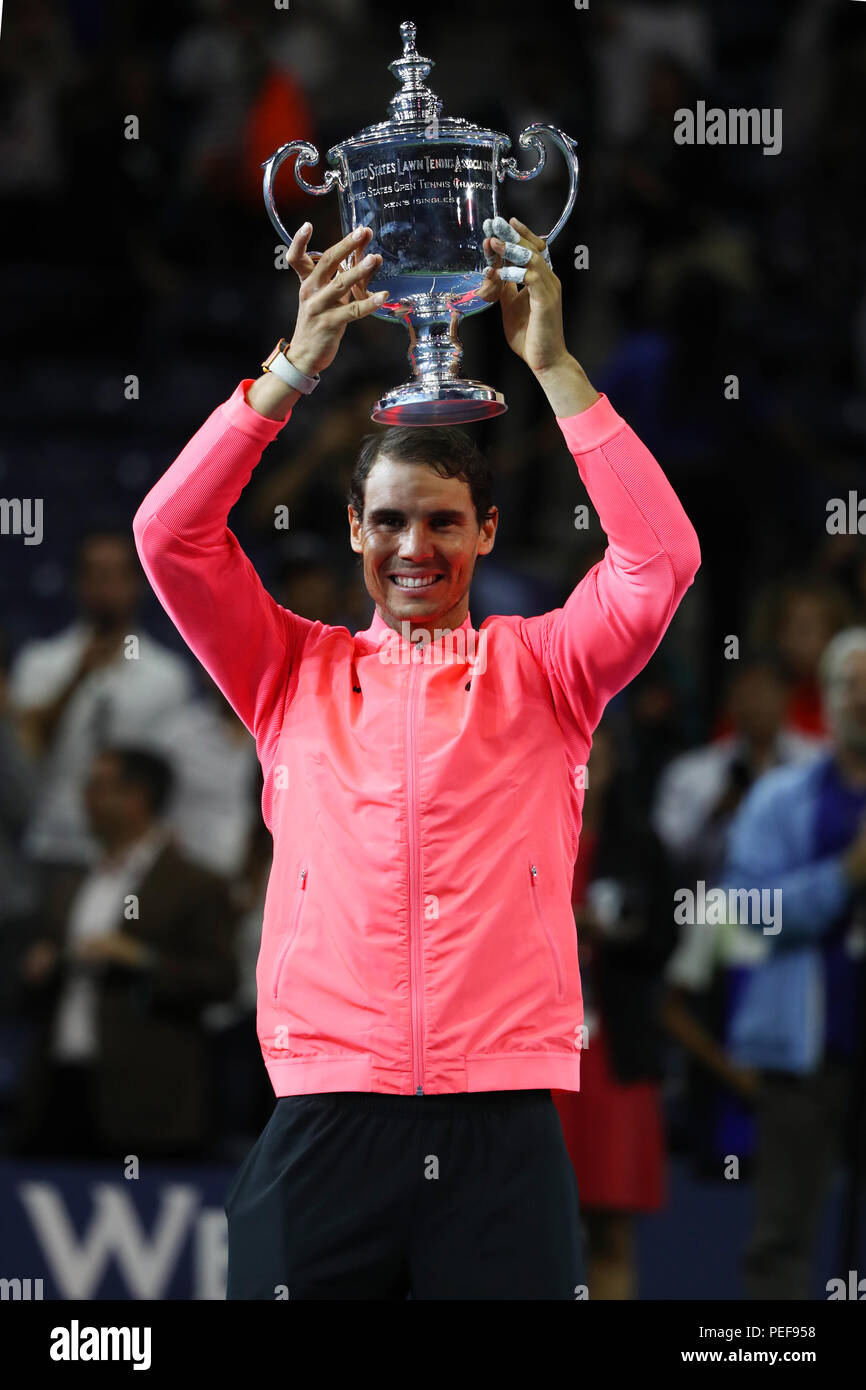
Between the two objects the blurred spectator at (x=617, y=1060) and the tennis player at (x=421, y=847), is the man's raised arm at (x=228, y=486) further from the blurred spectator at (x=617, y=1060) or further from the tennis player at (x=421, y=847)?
the blurred spectator at (x=617, y=1060)

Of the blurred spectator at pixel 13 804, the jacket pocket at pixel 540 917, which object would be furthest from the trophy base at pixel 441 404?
the blurred spectator at pixel 13 804

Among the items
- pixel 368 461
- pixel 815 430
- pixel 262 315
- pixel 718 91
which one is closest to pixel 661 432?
pixel 815 430

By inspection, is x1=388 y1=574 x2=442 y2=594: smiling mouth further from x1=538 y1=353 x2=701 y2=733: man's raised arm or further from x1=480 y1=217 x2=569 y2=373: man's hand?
x1=480 y1=217 x2=569 y2=373: man's hand

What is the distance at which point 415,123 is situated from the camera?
2.56 m

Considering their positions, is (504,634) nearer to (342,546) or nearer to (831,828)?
(831,828)

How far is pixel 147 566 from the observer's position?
2.43 metres

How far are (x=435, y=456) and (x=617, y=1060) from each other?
2.13 meters

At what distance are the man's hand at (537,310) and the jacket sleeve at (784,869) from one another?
7.58 ft

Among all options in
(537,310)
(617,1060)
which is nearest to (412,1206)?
(537,310)

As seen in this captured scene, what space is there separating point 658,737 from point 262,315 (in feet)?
9.02

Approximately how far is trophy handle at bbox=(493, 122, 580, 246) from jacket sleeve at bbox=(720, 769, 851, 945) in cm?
227

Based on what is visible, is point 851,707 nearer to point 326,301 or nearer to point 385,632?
point 385,632

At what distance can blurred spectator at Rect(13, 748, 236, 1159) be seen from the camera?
470 cm

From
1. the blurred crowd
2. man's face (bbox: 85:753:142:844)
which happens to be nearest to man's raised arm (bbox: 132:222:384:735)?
the blurred crowd
